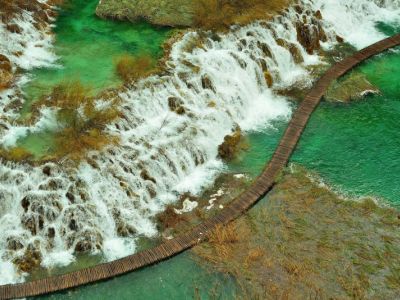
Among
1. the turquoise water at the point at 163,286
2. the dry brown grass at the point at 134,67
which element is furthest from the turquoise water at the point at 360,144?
the dry brown grass at the point at 134,67

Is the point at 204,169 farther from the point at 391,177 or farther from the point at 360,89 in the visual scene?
the point at 360,89

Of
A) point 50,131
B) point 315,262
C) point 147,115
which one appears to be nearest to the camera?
point 315,262

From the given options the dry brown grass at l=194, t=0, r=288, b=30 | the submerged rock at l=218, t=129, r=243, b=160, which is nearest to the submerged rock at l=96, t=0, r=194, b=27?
the dry brown grass at l=194, t=0, r=288, b=30

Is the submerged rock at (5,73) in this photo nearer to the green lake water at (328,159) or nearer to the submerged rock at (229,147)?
the green lake water at (328,159)

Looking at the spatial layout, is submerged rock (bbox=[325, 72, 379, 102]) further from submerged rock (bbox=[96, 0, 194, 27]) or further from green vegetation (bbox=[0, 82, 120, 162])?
green vegetation (bbox=[0, 82, 120, 162])

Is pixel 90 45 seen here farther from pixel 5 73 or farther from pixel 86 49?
pixel 5 73

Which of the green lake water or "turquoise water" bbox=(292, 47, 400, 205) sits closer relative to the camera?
the green lake water

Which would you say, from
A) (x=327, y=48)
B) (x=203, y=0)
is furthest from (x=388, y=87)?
(x=203, y=0)
